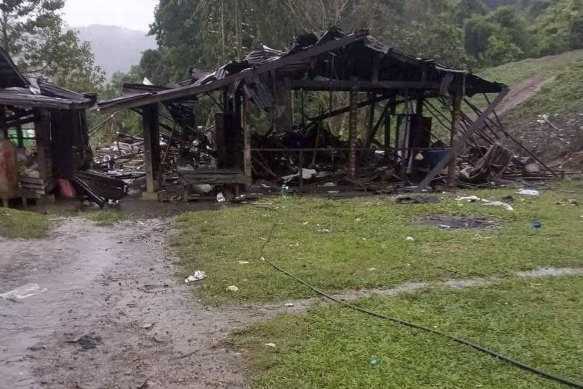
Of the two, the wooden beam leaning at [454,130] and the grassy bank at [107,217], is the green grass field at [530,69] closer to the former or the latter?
the wooden beam leaning at [454,130]

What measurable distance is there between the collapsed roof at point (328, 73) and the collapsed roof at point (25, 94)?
0.82 metres

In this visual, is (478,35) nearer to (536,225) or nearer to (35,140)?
(536,225)

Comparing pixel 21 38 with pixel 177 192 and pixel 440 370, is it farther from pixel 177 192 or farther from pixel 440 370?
pixel 440 370

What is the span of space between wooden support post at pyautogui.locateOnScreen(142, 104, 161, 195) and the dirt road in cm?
447

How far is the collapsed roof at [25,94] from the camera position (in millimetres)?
10016

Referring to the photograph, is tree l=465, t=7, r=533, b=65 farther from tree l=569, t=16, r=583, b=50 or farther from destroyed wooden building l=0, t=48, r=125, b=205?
destroyed wooden building l=0, t=48, r=125, b=205

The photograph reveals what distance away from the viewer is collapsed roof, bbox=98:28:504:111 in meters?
11.1

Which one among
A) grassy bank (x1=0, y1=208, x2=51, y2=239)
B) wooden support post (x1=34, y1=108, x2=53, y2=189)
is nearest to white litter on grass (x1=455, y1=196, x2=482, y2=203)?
grassy bank (x1=0, y1=208, x2=51, y2=239)

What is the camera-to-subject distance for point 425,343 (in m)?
4.42

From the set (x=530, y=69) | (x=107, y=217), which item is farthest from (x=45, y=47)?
(x=530, y=69)

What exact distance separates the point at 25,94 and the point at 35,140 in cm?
103

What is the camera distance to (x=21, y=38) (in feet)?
87.5

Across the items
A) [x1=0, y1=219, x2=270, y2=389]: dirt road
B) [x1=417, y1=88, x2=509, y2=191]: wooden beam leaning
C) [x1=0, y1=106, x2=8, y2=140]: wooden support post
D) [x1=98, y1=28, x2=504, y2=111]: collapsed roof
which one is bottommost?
[x1=0, y1=219, x2=270, y2=389]: dirt road

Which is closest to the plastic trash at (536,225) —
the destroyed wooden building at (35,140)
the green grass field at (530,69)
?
the destroyed wooden building at (35,140)
